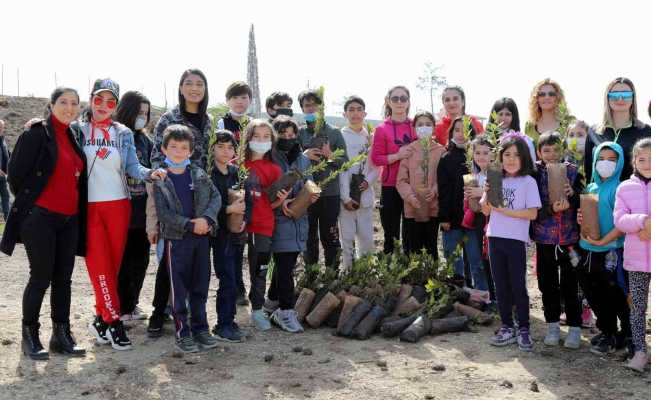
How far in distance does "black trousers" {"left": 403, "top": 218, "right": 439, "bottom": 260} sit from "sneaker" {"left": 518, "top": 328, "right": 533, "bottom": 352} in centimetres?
183

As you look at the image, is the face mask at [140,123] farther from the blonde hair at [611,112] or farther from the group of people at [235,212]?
the blonde hair at [611,112]

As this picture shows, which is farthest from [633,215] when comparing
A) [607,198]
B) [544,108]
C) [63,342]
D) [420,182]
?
[63,342]

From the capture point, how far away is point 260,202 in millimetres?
5938

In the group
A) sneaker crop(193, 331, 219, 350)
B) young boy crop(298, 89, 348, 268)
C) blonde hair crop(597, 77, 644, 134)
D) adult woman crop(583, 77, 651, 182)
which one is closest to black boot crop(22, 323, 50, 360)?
sneaker crop(193, 331, 219, 350)

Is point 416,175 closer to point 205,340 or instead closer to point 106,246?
point 205,340

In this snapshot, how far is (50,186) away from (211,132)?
136cm

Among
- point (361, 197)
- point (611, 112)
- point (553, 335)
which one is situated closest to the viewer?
point (553, 335)

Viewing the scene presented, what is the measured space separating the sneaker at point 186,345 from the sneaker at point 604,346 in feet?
10.2

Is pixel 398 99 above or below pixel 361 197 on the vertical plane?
above

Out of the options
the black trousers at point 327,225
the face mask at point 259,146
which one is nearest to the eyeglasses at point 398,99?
the black trousers at point 327,225

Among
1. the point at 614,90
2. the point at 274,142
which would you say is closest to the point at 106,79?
the point at 274,142

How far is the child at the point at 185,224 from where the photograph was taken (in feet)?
17.2

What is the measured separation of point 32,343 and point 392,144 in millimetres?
3939

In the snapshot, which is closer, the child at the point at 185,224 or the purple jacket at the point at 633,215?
the purple jacket at the point at 633,215
